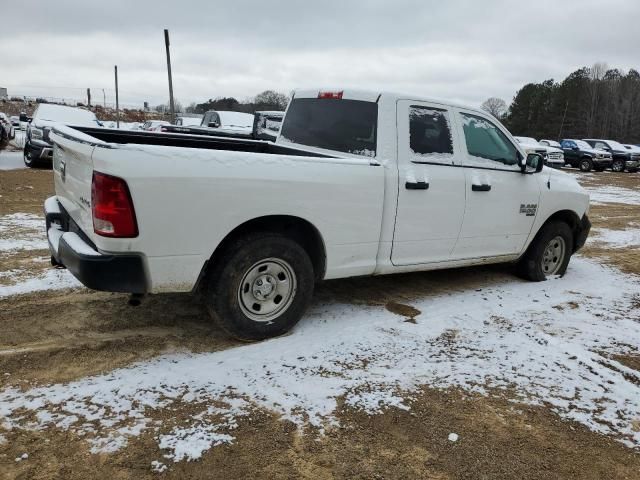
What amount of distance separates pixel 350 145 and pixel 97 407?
2853 millimetres

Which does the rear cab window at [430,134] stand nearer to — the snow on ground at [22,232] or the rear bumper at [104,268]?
the rear bumper at [104,268]

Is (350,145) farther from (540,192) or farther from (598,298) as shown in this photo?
(598,298)

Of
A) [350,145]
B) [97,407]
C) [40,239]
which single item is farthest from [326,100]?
[40,239]

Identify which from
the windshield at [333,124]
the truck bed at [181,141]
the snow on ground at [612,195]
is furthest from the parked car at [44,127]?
the snow on ground at [612,195]

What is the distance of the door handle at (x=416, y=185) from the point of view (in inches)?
175

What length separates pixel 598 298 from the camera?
5559 millimetres

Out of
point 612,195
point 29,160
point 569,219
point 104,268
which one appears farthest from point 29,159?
point 612,195

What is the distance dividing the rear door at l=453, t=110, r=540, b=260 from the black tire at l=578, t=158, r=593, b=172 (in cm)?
2582

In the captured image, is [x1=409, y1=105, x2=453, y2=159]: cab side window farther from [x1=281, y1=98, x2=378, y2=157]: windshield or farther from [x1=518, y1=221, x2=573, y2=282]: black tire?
[x1=518, y1=221, x2=573, y2=282]: black tire

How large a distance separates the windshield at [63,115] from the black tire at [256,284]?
505 inches

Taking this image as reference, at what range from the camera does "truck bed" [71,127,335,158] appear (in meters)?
4.79

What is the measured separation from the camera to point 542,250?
5.98m

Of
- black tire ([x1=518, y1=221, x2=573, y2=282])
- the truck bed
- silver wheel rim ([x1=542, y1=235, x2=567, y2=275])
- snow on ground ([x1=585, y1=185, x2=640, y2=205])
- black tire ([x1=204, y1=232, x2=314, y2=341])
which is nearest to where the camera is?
black tire ([x1=204, y1=232, x2=314, y2=341])

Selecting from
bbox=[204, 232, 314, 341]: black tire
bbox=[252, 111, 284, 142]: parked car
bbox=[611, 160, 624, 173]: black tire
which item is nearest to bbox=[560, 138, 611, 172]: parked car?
bbox=[611, 160, 624, 173]: black tire
